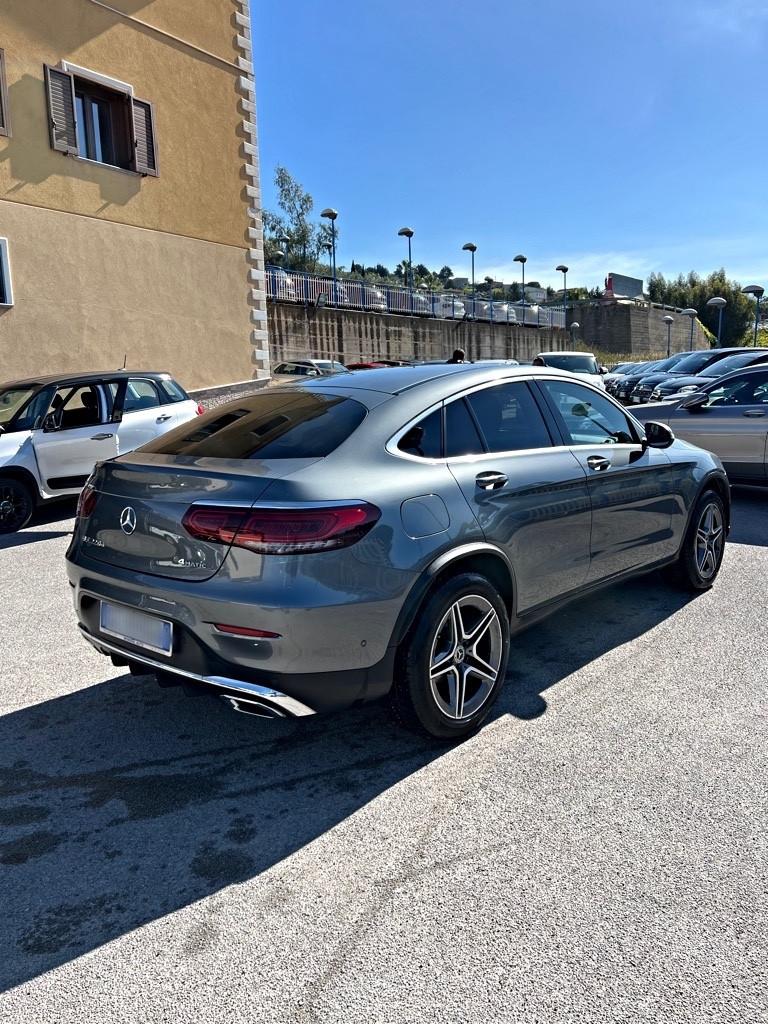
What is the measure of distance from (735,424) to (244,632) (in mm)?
7805

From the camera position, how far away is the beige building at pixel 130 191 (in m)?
13.6

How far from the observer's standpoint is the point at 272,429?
3447 mm

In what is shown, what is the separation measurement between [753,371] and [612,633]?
19.5 feet

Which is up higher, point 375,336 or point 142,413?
point 375,336

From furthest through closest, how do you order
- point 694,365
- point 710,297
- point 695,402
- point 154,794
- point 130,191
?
point 710,297 → point 694,365 → point 130,191 → point 695,402 → point 154,794

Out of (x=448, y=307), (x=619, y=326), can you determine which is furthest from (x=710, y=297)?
(x=448, y=307)

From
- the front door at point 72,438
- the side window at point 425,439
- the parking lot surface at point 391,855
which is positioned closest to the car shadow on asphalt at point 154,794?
the parking lot surface at point 391,855

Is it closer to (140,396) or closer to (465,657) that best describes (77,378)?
(140,396)

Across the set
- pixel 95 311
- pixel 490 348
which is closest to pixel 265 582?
pixel 95 311

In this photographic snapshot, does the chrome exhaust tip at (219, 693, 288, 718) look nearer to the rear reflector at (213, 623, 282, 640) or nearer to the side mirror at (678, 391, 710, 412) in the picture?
the rear reflector at (213, 623, 282, 640)

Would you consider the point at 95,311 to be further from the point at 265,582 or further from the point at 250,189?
the point at 265,582

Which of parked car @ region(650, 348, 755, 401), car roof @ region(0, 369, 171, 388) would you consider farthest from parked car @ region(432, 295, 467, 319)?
car roof @ region(0, 369, 171, 388)

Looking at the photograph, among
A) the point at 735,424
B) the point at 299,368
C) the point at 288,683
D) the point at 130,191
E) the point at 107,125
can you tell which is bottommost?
the point at 288,683

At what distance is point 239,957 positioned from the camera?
217 centimetres
